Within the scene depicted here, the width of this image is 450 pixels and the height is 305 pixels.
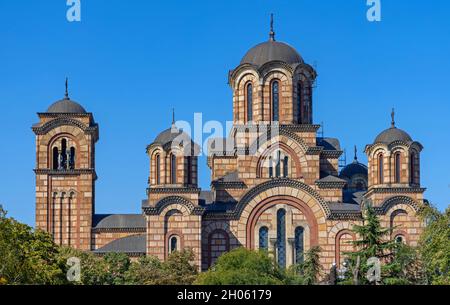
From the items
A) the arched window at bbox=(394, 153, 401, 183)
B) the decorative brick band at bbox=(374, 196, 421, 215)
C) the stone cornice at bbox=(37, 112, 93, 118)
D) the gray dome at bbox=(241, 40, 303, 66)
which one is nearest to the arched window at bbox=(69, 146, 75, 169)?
the stone cornice at bbox=(37, 112, 93, 118)

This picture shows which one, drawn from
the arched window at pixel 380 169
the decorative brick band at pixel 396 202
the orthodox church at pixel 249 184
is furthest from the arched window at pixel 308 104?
the decorative brick band at pixel 396 202

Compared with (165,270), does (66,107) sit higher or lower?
higher

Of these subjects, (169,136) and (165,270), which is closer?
(165,270)

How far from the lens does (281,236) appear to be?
68.1 meters

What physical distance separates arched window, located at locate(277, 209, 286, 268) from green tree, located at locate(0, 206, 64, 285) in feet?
52.6

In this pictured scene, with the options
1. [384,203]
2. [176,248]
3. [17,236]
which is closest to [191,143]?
[176,248]

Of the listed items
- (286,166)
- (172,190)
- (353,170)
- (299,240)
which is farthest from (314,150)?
(353,170)

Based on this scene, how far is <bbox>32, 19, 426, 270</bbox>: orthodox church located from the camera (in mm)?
67500

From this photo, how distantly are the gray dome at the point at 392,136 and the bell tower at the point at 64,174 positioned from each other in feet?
48.4

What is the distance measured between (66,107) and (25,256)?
82.2ft

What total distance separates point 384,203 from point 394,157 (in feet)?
7.92

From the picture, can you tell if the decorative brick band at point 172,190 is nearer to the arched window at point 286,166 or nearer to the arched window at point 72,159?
the arched window at point 286,166

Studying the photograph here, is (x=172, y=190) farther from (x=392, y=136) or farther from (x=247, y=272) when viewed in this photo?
(x=247, y=272)
